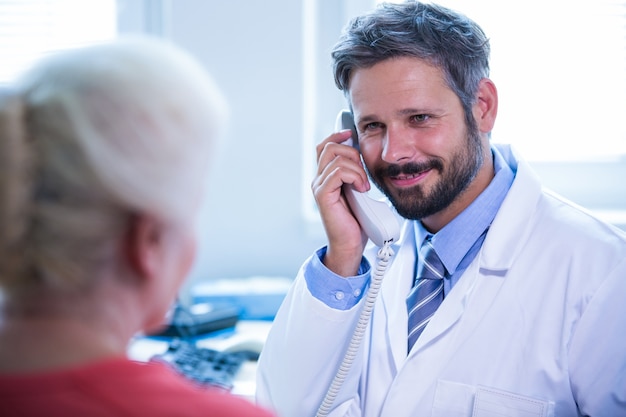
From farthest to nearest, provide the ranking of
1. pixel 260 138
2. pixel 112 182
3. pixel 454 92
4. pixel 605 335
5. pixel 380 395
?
pixel 260 138, pixel 454 92, pixel 380 395, pixel 605 335, pixel 112 182

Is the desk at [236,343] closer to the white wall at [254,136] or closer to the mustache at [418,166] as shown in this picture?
the white wall at [254,136]

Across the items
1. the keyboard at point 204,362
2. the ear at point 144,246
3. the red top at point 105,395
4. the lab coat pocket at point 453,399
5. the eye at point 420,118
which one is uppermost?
the ear at point 144,246

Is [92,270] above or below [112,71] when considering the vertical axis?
below

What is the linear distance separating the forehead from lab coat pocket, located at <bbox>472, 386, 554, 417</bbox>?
1.96 feet

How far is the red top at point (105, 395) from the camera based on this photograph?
501mm

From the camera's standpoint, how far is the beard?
1.37 meters

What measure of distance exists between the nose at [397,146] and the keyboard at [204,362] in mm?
596

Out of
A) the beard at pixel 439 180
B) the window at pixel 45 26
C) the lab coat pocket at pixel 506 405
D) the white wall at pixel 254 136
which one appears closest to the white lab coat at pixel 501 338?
the lab coat pocket at pixel 506 405

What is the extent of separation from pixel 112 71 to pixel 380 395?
3.05 ft

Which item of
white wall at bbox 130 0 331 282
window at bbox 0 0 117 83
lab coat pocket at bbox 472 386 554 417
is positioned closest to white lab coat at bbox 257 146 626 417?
lab coat pocket at bbox 472 386 554 417

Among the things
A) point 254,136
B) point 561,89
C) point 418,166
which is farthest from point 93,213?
point 561,89

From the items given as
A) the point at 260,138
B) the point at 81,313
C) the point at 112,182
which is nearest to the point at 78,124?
the point at 112,182

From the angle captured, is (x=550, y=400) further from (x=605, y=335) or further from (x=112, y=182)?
(x=112, y=182)

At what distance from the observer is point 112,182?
1.69 feet
